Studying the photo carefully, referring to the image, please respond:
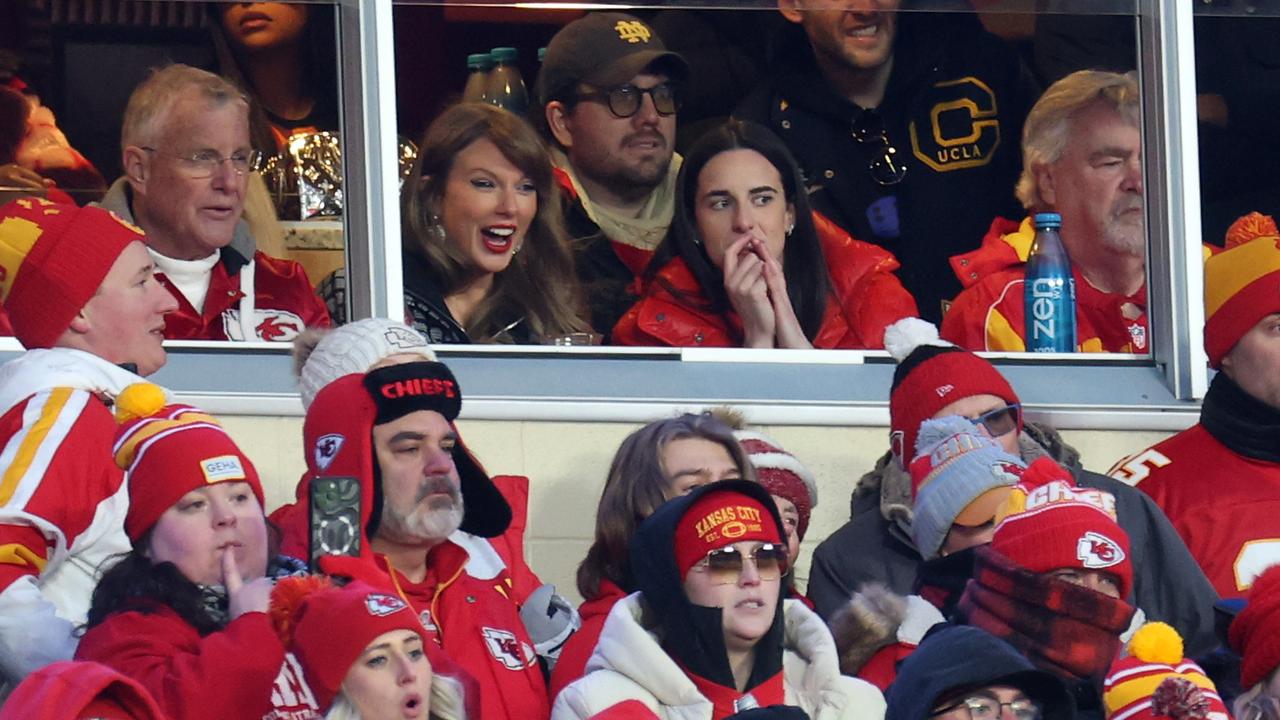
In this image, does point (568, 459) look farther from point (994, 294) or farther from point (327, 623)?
point (327, 623)

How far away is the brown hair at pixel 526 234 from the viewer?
9047 millimetres

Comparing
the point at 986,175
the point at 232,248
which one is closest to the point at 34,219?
the point at 232,248

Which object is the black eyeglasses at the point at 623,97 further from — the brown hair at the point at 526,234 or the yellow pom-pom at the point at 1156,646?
the yellow pom-pom at the point at 1156,646

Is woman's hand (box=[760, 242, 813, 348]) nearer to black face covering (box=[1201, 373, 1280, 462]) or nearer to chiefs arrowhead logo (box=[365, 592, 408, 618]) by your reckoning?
black face covering (box=[1201, 373, 1280, 462])

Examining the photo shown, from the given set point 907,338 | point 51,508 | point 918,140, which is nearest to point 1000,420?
point 907,338

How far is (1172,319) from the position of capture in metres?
9.58

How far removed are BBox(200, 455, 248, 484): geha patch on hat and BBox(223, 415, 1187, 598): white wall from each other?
1.73 metres

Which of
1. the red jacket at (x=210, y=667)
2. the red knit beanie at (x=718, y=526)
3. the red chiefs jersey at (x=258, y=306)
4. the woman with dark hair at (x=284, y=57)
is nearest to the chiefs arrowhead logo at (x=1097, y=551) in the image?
the red knit beanie at (x=718, y=526)

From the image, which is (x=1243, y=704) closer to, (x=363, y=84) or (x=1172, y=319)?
(x=1172, y=319)

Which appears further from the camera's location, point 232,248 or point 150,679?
point 232,248

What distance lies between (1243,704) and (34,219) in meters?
3.20

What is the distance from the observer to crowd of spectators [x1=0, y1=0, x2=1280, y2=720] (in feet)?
22.0

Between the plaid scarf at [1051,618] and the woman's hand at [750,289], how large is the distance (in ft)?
7.39

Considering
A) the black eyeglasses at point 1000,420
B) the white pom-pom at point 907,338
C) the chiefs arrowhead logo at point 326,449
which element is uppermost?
the white pom-pom at point 907,338
